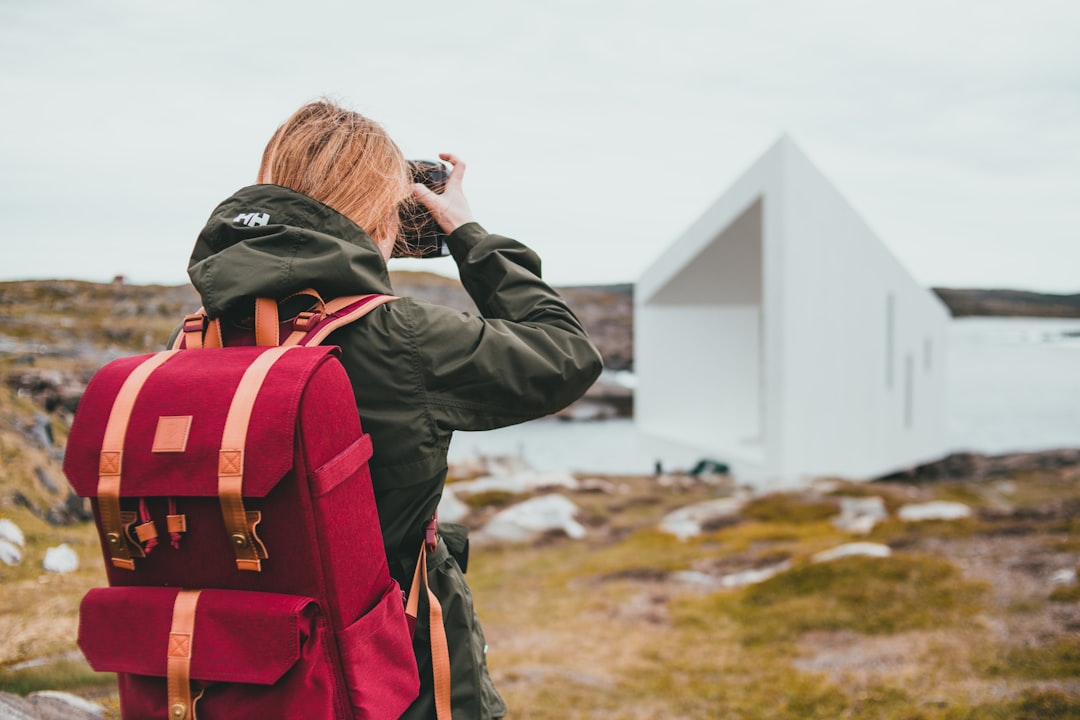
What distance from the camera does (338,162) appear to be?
1463mm

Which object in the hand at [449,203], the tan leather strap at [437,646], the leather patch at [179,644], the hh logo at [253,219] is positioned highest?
the hand at [449,203]

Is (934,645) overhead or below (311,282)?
below

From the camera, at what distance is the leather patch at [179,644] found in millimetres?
1254

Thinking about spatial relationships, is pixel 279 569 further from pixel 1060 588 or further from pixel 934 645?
pixel 1060 588

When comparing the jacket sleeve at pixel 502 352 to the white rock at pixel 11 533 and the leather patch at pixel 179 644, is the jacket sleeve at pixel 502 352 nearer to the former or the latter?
the leather patch at pixel 179 644

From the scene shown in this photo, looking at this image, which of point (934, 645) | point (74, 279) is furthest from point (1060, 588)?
point (74, 279)

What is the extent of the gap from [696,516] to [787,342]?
11.1 ft

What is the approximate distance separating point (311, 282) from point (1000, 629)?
16.4ft

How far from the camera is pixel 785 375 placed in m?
12.6

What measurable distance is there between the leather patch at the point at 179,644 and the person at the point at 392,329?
0.36 meters

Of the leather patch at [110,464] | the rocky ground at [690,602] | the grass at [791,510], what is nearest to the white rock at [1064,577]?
the rocky ground at [690,602]

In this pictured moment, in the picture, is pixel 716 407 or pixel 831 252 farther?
pixel 716 407

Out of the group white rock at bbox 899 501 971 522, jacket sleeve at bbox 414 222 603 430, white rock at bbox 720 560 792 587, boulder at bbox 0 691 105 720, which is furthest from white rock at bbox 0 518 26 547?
white rock at bbox 899 501 971 522

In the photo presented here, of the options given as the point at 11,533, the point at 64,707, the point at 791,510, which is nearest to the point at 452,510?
the point at 791,510
